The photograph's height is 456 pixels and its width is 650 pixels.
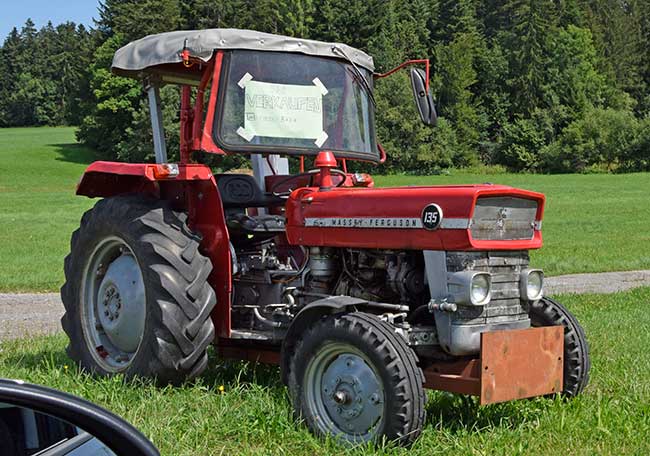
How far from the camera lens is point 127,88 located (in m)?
60.2

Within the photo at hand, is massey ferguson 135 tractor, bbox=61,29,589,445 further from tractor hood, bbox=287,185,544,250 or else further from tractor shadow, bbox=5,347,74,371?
tractor shadow, bbox=5,347,74,371

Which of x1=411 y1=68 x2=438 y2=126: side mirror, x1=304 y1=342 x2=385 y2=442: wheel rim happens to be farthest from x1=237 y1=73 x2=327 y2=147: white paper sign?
x1=304 y1=342 x2=385 y2=442: wheel rim

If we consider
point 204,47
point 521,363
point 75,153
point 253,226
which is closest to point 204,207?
point 253,226

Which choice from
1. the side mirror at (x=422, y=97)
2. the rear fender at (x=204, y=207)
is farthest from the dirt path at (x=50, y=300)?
the side mirror at (x=422, y=97)

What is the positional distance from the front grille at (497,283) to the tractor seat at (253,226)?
1795 millimetres

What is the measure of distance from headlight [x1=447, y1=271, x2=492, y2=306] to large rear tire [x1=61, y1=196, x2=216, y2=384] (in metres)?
1.70

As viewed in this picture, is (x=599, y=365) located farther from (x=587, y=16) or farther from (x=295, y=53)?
(x=587, y=16)

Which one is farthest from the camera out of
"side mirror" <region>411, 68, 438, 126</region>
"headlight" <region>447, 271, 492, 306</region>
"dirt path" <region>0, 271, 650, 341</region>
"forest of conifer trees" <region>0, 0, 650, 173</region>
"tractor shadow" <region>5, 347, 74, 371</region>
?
"forest of conifer trees" <region>0, 0, 650, 173</region>

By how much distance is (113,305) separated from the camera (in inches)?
252

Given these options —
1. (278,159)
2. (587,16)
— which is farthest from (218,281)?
(587,16)

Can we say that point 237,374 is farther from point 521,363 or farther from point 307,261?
point 521,363

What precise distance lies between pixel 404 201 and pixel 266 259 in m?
1.48

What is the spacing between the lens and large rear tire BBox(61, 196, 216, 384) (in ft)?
18.8

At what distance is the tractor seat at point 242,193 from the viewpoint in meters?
6.62
